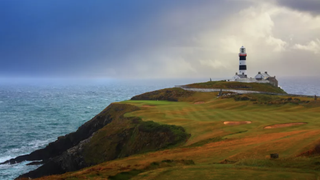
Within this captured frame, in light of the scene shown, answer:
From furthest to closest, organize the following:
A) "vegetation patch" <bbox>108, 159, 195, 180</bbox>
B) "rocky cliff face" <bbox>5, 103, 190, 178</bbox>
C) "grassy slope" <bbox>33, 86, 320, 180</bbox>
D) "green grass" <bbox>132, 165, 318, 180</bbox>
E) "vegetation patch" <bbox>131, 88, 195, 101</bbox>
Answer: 1. "vegetation patch" <bbox>131, 88, 195, 101</bbox>
2. "rocky cliff face" <bbox>5, 103, 190, 178</bbox>
3. "vegetation patch" <bbox>108, 159, 195, 180</bbox>
4. "grassy slope" <bbox>33, 86, 320, 180</bbox>
5. "green grass" <bbox>132, 165, 318, 180</bbox>

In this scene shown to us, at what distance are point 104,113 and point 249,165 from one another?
44552mm

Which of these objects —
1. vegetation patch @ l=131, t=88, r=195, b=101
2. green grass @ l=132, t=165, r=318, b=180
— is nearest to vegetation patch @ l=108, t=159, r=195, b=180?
green grass @ l=132, t=165, r=318, b=180

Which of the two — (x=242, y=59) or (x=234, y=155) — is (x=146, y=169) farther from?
(x=242, y=59)

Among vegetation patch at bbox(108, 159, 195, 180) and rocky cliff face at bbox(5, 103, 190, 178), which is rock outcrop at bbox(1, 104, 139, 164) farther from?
vegetation patch at bbox(108, 159, 195, 180)

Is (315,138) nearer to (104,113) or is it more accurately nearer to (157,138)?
(157,138)

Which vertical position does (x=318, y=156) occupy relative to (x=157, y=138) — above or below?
above

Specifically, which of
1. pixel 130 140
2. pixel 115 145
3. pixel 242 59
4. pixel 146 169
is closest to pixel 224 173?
pixel 146 169

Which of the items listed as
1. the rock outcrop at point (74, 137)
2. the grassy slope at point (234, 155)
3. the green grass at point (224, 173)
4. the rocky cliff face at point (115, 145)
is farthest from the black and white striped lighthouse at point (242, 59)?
the green grass at point (224, 173)

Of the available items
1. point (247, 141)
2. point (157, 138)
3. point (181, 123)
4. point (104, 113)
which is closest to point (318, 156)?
point (247, 141)

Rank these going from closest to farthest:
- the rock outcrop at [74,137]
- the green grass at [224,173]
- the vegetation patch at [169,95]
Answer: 1. the green grass at [224,173]
2. the rock outcrop at [74,137]
3. the vegetation patch at [169,95]

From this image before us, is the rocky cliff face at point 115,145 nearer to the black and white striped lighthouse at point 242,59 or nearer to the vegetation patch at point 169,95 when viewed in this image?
the vegetation patch at point 169,95

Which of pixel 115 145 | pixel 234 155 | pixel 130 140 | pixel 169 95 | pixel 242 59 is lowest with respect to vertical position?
pixel 115 145

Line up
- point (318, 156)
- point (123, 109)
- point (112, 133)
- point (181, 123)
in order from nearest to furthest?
point (318, 156) < point (181, 123) < point (112, 133) < point (123, 109)

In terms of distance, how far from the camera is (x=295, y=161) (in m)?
14.9
